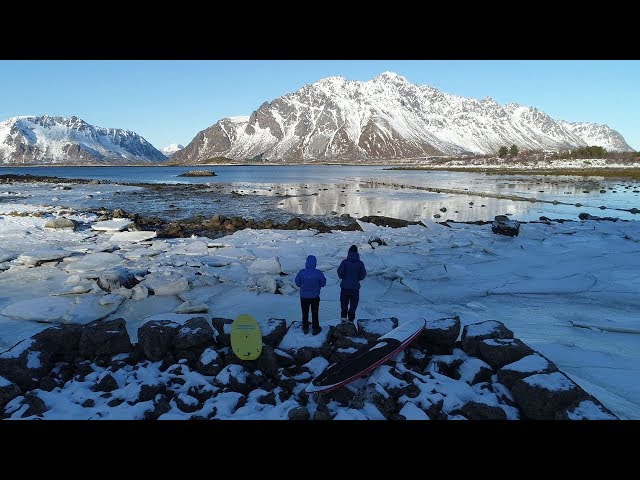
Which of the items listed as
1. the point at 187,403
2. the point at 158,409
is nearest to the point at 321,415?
the point at 187,403

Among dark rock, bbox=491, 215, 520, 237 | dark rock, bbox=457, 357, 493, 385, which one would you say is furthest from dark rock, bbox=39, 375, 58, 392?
dark rock, bbox=491, 215, 520, 237

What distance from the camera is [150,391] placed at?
19.2 feet

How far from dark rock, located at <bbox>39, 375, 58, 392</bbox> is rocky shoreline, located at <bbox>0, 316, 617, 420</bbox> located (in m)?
0.02

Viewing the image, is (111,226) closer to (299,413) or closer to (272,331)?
(272,331)

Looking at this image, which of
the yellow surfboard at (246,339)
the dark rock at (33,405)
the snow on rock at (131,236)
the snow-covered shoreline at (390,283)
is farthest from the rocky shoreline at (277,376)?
the snow on rock at (131,236)

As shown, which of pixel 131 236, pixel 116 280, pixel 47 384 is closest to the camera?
pixel 47 384

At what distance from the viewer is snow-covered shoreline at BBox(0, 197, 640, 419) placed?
322 inches

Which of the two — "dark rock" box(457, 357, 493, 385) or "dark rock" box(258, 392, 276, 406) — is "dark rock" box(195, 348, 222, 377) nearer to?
"dark rock" box(258, 392, 276, 406)

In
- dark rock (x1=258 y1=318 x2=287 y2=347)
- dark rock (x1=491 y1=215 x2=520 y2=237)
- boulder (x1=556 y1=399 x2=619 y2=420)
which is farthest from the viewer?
dark rock (x1=491 y1=215 x2=520 y2=237)

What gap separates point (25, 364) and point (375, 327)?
6021mm

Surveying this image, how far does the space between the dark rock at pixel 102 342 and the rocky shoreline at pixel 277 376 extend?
0.02 meters

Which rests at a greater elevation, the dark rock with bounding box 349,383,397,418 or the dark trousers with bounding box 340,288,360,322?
the dark trousers with bounding box 340,288,360,322
